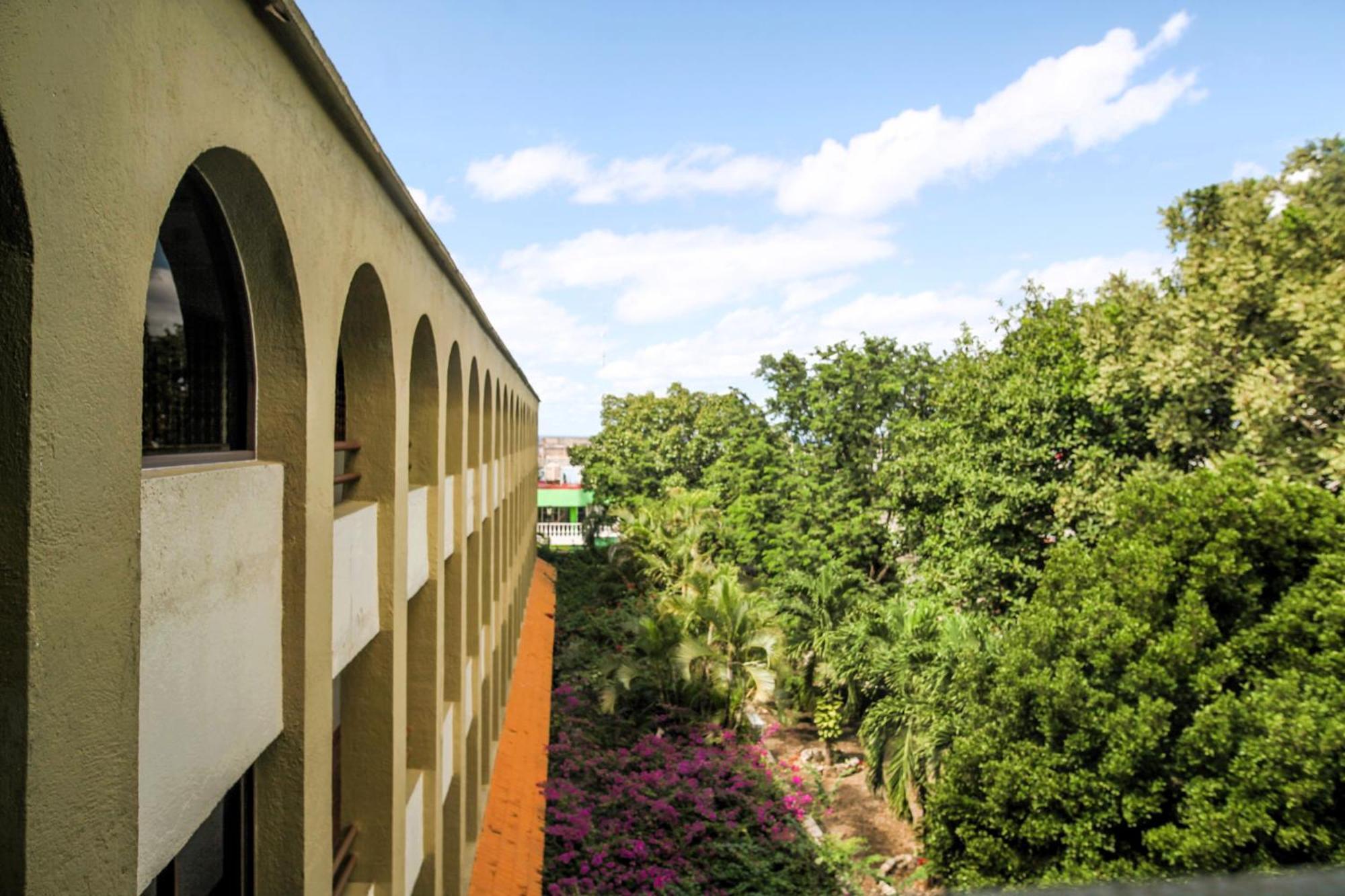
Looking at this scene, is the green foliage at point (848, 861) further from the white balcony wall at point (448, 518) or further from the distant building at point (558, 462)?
the distant building at point (558, 462)

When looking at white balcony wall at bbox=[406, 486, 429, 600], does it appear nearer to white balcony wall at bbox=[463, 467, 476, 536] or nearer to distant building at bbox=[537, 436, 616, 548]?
white balcony wall at bbox=[463, 467, 476, 536]

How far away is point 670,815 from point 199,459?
11207 millimetres

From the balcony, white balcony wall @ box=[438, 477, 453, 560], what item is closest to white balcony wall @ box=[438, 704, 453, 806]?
white balcony wall @ box=[438, 477, 453, 560]

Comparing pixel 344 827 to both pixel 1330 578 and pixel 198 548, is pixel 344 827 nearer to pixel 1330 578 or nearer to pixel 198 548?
pixel 198 548

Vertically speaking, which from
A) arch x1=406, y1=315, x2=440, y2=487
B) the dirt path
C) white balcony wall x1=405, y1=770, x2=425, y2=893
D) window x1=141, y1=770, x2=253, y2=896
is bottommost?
the dirt path

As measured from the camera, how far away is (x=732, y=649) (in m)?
16.9

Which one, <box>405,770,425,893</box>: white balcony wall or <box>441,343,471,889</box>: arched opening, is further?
<box>441,343,471,889</box>: arched opening

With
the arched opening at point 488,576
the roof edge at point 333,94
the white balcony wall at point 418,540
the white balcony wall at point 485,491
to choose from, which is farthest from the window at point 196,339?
the arched opening at point 488,576

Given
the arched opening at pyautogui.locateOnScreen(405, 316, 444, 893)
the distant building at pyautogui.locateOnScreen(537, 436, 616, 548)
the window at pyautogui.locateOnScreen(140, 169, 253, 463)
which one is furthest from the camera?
the distant building at pyautogui.locateOnScreen(537, 436, 616, 548)

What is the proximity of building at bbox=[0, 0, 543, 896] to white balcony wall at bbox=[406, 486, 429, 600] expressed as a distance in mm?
73

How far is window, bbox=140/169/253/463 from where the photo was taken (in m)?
3.18

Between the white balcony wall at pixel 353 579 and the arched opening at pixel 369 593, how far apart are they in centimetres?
2

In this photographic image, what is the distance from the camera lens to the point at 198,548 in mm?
2965

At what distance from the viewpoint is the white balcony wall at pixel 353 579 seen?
4648 millimetres
